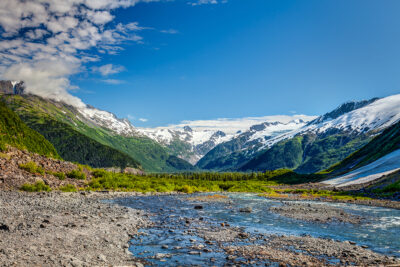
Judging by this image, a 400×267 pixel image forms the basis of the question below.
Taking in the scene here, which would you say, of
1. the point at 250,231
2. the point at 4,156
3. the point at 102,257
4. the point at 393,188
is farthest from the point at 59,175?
the point at 393,188

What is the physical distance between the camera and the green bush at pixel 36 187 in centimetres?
3569

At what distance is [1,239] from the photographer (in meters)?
13.4

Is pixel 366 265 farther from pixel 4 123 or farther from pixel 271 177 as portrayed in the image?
pixel 271 177

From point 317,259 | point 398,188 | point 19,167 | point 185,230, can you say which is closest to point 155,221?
point 185,230

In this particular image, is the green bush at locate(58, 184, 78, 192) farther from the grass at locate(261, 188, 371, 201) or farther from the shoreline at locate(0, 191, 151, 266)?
the grass at locate(261, 188, 371, 201)

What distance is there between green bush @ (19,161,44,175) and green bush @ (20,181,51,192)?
12.5 feet

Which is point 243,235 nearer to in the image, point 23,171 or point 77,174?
point 23,171

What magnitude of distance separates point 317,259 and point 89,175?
169 ft

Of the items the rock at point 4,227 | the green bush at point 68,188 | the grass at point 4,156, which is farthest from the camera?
the green bush at point 68,188

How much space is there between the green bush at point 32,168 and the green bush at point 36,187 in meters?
3.82

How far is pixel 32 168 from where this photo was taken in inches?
1617

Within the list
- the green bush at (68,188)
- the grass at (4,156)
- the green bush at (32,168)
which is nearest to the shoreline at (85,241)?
the green bush at (68,188)

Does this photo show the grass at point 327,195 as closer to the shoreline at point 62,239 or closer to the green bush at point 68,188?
the green bush at point 68,188

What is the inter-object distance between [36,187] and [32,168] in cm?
552
